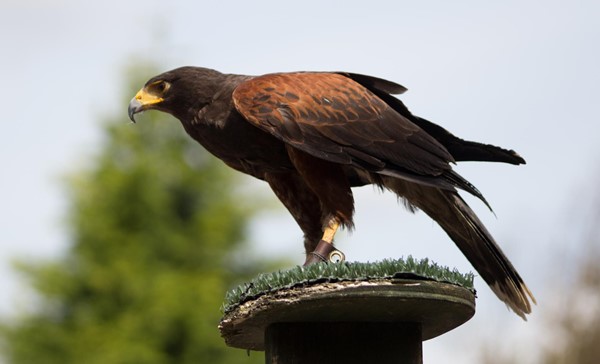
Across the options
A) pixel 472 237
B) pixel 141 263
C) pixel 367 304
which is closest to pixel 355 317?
pixel 367 304

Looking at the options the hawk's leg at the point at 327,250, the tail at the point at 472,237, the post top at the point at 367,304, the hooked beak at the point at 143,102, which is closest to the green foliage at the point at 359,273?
the post top at the point at 367,304

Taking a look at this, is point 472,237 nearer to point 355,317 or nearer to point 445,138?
point 445,138

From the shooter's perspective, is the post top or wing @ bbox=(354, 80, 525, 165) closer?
the post top

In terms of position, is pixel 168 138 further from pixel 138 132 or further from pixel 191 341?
pixel 191 341

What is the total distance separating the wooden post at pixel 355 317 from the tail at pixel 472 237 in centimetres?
87

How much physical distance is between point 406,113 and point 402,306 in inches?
Result: 65.2

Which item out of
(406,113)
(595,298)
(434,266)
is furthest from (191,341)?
(434,266)

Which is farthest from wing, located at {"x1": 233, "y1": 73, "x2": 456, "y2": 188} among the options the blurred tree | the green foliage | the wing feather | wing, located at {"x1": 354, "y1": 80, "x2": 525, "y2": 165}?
the blurred tree

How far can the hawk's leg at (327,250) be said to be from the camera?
490 centimetres

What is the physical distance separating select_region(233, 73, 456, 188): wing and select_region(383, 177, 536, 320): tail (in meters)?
0.21

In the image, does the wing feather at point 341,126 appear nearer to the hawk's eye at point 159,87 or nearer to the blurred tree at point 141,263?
the hawk's eye at point 159,87

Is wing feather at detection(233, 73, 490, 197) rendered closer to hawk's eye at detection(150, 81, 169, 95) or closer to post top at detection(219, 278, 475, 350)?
hawk's eye at detection(150, 81, 169, 95)

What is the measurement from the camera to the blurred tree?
42.6ft

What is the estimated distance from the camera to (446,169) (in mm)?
5176
